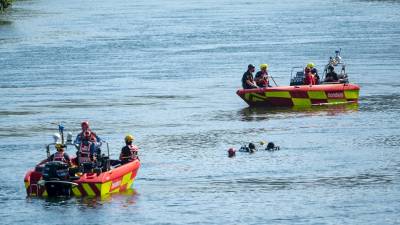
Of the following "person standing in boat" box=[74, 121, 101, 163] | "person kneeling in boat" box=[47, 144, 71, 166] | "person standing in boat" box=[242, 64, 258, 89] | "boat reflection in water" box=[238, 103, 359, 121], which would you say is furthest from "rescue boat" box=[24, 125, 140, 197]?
"person standing in boat" box=[242, 64, 258, 89]

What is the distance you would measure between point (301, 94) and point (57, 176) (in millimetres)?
22604

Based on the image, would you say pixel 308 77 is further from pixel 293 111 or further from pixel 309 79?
pixel 293 111

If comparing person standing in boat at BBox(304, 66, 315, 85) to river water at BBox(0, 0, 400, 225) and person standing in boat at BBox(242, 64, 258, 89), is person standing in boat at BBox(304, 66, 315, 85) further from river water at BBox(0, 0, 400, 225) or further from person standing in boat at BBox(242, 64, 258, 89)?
person standing in boat at BBox(242, 64, 258, 89)

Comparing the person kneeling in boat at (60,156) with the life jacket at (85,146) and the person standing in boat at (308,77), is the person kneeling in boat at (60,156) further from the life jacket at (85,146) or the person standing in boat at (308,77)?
the person standing in boat at (308,77)

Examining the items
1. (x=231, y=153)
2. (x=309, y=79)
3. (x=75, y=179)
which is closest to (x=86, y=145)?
(x=75, y=179)

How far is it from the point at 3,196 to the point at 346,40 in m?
63.7

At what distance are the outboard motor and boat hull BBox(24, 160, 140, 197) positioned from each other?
0.32 feet

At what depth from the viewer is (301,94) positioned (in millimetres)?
55250

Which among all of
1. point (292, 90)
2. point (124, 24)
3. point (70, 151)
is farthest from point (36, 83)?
point (124, 24)

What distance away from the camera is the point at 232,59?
83312mm

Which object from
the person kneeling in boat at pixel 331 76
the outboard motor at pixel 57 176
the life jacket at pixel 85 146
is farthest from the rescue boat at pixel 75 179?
the person kneeling in boat at pixel 331 76

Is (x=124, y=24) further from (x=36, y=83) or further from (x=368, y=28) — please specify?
(x=36, y=83)

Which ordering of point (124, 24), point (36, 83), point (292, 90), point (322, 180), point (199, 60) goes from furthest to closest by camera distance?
point (124, 24) → point (199, 60) → point (36, 83) → point (292, 90) → point (322, 180)

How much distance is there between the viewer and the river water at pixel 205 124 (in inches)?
1374
